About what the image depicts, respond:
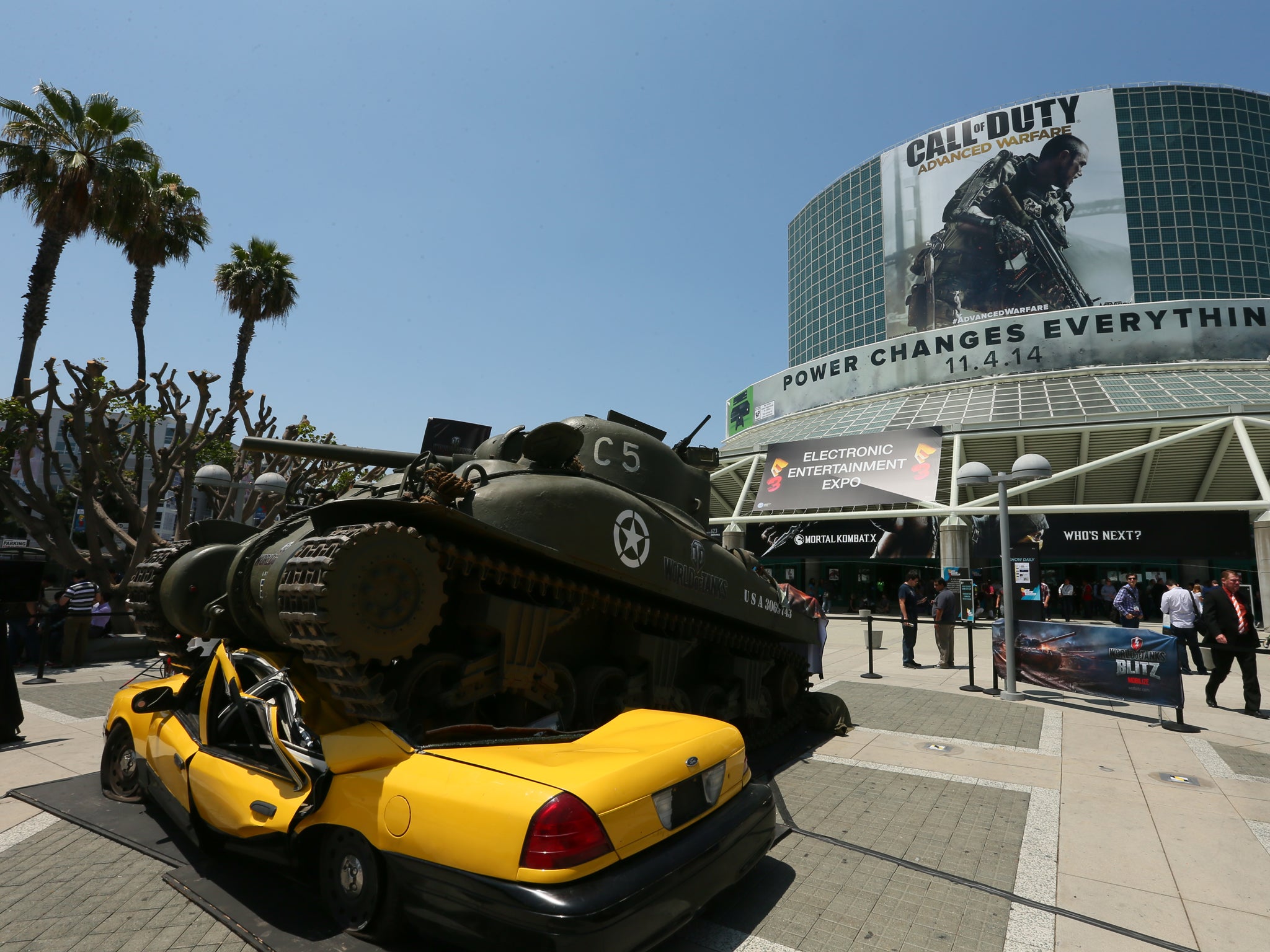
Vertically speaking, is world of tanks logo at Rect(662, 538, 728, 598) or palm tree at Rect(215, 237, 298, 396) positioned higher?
palm tree at Rect(215, 237, 298, 396)

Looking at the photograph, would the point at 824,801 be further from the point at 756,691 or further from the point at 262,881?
the point at 262,881

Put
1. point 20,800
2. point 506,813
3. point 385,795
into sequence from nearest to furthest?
point 506,813
point 385,795
point 20,800

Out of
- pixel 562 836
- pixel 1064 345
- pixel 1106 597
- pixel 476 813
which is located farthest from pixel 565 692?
pixel 1064 345

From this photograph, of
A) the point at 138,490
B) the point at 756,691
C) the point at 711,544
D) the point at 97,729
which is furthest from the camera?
the point at 138,490

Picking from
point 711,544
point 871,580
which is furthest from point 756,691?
point 871,580

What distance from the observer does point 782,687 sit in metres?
8.58

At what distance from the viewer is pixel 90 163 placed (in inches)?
698

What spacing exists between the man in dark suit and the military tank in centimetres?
586

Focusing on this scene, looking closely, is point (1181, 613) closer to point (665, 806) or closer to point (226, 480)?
point (665, 806)

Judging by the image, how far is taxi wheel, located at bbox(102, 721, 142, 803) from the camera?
5809 mm

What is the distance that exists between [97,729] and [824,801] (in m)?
8.34

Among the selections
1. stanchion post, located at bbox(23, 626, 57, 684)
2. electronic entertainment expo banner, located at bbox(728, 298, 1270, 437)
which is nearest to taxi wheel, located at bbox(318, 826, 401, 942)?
stanchion post, located at bbox(23, 626, 57, 684)

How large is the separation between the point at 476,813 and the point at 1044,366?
127 ft

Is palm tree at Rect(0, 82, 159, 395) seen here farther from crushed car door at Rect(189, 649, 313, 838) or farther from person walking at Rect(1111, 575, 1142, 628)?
person walking at Rect(1111, 575, 1142, 628)
